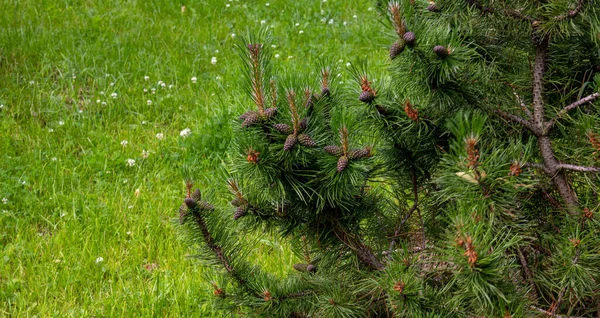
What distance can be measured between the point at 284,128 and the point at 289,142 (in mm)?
57

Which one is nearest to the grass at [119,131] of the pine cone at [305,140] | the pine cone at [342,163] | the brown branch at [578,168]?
the pine cone at [305,140]

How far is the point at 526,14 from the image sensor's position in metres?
2.14

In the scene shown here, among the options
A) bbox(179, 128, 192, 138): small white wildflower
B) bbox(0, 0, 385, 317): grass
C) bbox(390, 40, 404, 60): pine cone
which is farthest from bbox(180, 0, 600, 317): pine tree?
bbox(179, 128, 192, 138): small white wildflower

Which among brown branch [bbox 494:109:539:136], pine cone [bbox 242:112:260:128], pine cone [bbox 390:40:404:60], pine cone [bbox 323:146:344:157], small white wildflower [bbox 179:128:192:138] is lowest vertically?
small white wildflower [bbox 179:128:192:138]

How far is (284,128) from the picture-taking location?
6.84ft

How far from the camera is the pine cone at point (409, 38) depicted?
1945 millimetres

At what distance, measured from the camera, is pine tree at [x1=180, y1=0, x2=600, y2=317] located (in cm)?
196

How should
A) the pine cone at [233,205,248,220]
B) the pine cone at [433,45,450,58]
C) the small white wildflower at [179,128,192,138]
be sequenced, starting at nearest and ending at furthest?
the pine cone at [433,45,450,58] < the pine cone at [233,205,248,220] < the small white wildflower at [179,128,192,138]

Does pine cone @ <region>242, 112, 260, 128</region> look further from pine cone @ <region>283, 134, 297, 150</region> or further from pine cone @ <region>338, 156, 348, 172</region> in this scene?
pine cone @ <region>338, 156, 348, 172</region>

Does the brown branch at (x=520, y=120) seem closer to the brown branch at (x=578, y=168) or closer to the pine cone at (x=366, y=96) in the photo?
the brown branch at (x=578, y=168)

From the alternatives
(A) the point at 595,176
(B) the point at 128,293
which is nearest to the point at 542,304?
(A) the point at 595,176

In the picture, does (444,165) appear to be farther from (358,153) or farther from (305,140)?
(305,140)

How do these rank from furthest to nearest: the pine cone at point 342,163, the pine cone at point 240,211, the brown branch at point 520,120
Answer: the pine cone at point 240,211
the brown branch at point 520,120
the pine cone at point 342,163

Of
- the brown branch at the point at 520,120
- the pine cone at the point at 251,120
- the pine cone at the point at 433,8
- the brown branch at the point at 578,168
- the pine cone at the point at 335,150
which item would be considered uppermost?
the pine cone at the point at 433,8
